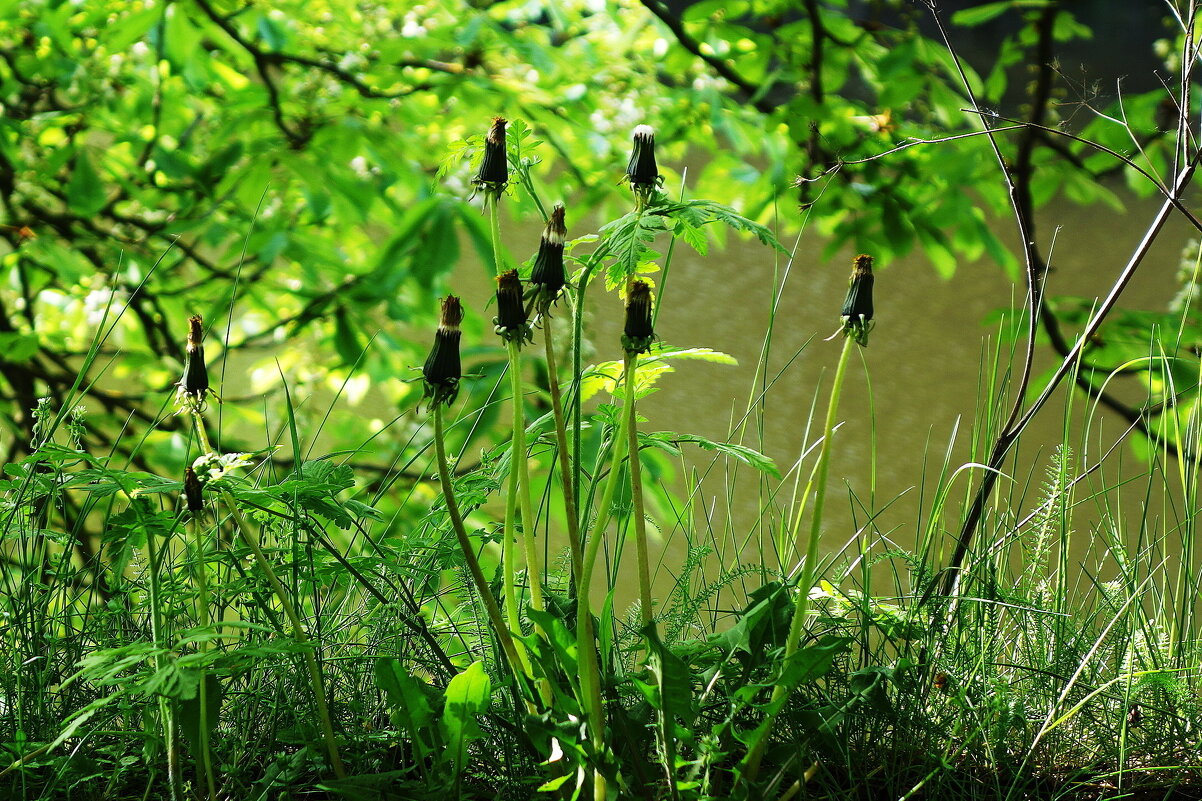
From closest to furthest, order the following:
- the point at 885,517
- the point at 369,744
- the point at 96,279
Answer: the point at 369,744
the point at 96,279
the point at 885,517

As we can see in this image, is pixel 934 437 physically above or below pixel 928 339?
below

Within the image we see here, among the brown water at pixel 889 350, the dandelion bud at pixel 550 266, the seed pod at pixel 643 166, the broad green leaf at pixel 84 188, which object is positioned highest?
the broad green leaf at pixel 84 188

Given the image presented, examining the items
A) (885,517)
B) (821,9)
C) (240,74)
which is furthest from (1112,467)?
(240,74)

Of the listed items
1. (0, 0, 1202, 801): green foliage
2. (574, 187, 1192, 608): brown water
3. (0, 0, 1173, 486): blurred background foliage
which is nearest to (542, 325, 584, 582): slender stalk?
(0, 0, 1202, 801): green foliage

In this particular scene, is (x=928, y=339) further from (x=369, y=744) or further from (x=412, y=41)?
(x=369, y=744)

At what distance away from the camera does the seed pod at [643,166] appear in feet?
1.09

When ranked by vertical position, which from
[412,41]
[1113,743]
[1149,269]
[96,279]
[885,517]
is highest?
[412,41]

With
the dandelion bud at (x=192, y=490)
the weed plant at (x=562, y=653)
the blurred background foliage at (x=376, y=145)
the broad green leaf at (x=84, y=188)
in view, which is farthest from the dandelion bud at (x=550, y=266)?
the broad green leaf at (x=84, y=188)

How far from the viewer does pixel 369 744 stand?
0.42 meters

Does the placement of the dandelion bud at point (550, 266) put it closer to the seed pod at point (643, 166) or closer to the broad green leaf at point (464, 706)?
the seed pod at point (643, 166)

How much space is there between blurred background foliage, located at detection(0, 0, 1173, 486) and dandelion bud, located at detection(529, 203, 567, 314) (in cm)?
106

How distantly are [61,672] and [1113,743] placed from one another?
508mm

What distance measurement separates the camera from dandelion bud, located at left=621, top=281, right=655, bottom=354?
0.98ft

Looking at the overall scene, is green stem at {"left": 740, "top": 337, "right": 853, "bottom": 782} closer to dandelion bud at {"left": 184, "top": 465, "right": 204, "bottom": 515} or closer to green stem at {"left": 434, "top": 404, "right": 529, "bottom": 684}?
green stem at {"left": 434, "top": 404, "right": 529, "bottom": 684}
